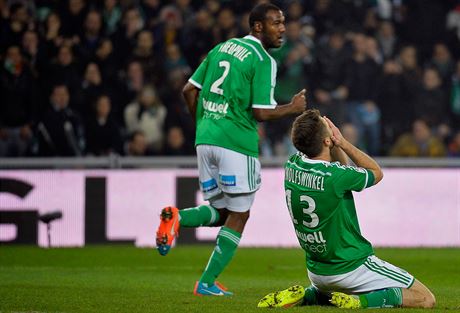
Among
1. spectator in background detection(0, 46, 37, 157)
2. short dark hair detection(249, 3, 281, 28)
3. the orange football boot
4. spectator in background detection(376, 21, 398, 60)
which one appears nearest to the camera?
the orange football boot

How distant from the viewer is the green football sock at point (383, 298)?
6488mm

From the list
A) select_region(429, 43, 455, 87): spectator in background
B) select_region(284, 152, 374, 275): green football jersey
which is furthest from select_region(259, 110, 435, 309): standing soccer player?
select_region(429, 43, 455, 87): spectator in background

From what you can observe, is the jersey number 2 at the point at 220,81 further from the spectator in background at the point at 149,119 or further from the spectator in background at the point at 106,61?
the spectator in background at the point at 106,61

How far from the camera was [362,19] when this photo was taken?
54.5 feet

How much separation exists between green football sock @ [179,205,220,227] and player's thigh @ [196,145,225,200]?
0.25ft

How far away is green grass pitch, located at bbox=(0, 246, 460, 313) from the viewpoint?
22.6ft

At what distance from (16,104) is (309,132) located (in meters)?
8.88

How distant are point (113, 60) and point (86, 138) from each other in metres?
1.36

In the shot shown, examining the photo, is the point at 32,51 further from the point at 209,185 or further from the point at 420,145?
the point at 209,185

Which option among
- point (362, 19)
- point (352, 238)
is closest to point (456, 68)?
point (362, 19)

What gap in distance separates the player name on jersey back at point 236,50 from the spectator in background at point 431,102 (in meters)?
8.16

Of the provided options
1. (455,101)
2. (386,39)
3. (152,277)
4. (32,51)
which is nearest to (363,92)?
(386,39)

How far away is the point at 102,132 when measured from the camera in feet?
47.6

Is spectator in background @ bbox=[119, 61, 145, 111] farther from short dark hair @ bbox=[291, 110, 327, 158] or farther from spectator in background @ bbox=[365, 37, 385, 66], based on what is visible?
short dark hair @ bbox=[291, 110, 327, 158]
